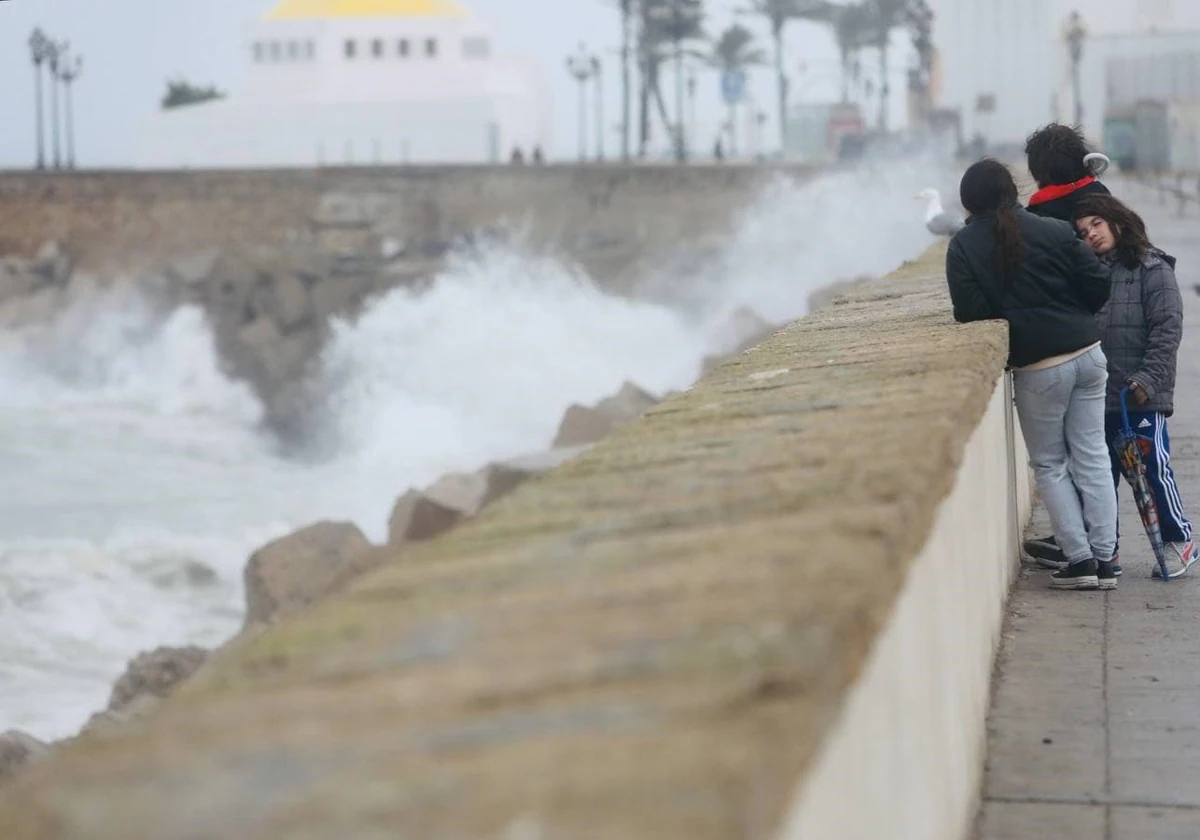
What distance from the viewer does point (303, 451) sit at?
132 feet

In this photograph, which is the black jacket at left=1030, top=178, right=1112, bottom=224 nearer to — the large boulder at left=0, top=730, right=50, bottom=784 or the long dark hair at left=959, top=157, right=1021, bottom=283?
the long dark hair at left=959, top=157, right=1021, bottom=283

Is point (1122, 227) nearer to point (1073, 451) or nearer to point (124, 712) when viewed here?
point (1073, 451)

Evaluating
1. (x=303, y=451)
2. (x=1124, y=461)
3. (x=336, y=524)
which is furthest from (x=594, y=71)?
(x=1124, y=461)

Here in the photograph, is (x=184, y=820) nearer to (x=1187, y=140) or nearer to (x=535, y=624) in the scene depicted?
(x=535, y=624)

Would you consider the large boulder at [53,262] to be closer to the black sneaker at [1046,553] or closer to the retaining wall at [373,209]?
the retaining wall at [373,209]

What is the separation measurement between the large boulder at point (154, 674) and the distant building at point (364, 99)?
176ft

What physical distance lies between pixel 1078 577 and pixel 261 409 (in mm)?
39158

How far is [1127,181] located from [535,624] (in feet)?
148

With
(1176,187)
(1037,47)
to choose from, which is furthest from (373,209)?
(1037,47)

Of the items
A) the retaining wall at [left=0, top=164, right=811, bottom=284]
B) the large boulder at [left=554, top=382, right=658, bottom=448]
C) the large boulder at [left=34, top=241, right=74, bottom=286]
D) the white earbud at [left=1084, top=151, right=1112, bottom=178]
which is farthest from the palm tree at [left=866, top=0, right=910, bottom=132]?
the white earbud at [left=1084, top=151, right=1112, bottom=178]

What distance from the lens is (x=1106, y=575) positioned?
587 cm

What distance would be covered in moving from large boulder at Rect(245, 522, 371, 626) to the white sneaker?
8604 millimetres

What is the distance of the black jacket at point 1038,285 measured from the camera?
5.49 m

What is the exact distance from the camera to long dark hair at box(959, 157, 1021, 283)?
544cm
